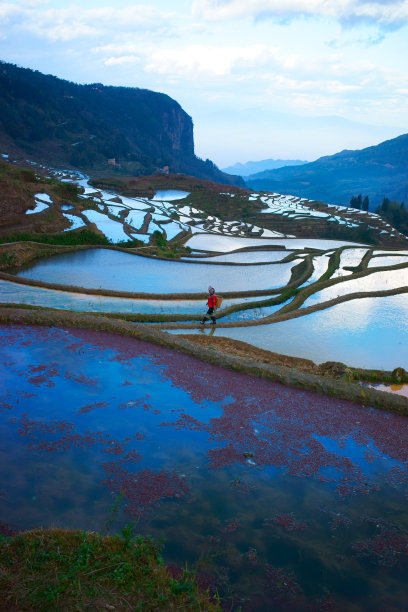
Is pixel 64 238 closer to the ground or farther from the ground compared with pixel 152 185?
closer to the ground

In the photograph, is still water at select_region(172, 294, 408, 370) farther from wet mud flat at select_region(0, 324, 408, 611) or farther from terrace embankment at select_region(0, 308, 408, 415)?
wet mud flat at select_region(0, 324, 408, 611)

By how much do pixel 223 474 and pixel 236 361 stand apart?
3.31 metres

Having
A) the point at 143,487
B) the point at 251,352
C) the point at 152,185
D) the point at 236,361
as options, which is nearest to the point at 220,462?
the point at 143,487

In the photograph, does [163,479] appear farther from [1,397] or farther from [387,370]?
[387,370]

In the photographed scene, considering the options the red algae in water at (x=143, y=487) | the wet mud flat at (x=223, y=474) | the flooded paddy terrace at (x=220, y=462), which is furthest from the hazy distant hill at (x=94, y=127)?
the red algae in water at (x=143, y=487)

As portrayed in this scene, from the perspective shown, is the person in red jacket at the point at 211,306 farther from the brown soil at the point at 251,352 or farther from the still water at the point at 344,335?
the brown soil at the point at 251,352

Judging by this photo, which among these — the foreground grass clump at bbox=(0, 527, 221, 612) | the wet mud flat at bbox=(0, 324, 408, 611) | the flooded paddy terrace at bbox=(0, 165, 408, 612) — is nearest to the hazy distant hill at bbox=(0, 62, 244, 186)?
the flooded paddy terrace at bbox=(0, 165, 408, 612)

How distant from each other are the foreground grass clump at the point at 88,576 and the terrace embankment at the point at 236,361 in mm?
4452

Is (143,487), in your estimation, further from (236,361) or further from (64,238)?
(64,238)

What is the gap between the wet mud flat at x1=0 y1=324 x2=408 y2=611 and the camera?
11.9 feet

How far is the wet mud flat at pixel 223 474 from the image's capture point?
361 centimetres

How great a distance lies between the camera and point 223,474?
15.7 ft

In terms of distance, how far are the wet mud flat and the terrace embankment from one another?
0.61 ft

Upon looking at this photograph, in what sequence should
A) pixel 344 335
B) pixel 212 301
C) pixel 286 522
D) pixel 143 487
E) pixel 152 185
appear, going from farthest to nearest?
1. pixel 152 185
2. pixel 212 301
3. pixel 344 335
4. pixel 143 487
5. pixel 286 522
